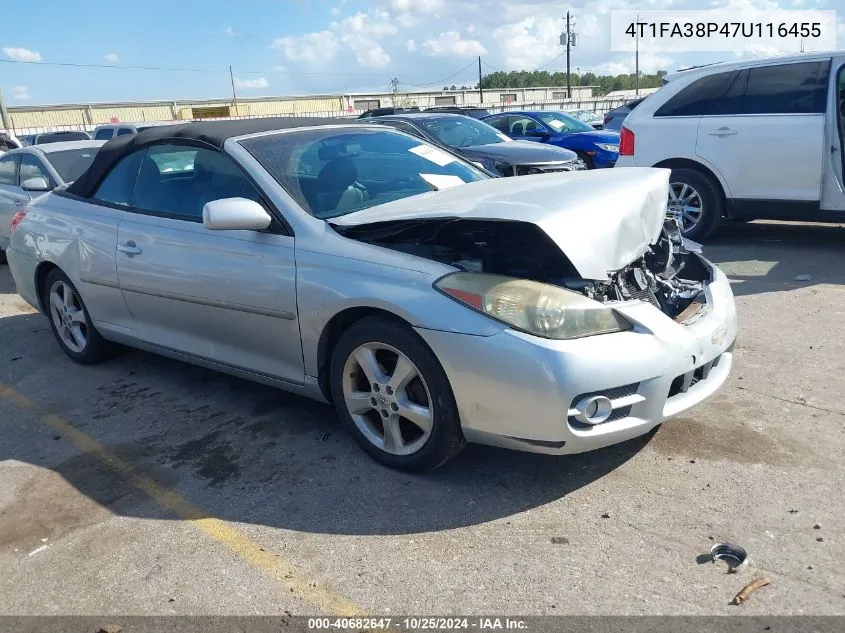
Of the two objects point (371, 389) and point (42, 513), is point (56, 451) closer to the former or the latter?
point (42, 513)

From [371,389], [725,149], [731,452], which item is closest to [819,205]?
[725,149]

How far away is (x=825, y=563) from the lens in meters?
2.60

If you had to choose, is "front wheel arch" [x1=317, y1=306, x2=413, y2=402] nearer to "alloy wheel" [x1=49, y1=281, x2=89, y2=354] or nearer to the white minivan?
"alloy wheel" [x1=49, y1=281, x2=89, y2=354]

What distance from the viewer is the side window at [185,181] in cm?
400

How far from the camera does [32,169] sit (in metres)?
8.38

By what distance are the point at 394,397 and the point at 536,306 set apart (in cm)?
78

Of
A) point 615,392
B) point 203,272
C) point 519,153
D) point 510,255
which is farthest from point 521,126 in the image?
point 615,392

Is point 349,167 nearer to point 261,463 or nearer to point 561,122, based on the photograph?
point 261,463

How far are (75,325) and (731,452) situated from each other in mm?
4377

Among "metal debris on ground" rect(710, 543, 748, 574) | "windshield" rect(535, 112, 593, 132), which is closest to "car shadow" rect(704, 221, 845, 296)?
"metal debris on ground" rect(710, 543, 748, 574)

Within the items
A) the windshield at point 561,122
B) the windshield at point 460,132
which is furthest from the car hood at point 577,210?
the windshield at point 561,122

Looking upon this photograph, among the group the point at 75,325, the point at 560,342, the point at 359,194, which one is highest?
the point at 359,194

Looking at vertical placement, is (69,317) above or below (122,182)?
below

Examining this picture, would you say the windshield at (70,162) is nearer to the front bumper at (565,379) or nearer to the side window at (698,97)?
the side window at (698,97)
